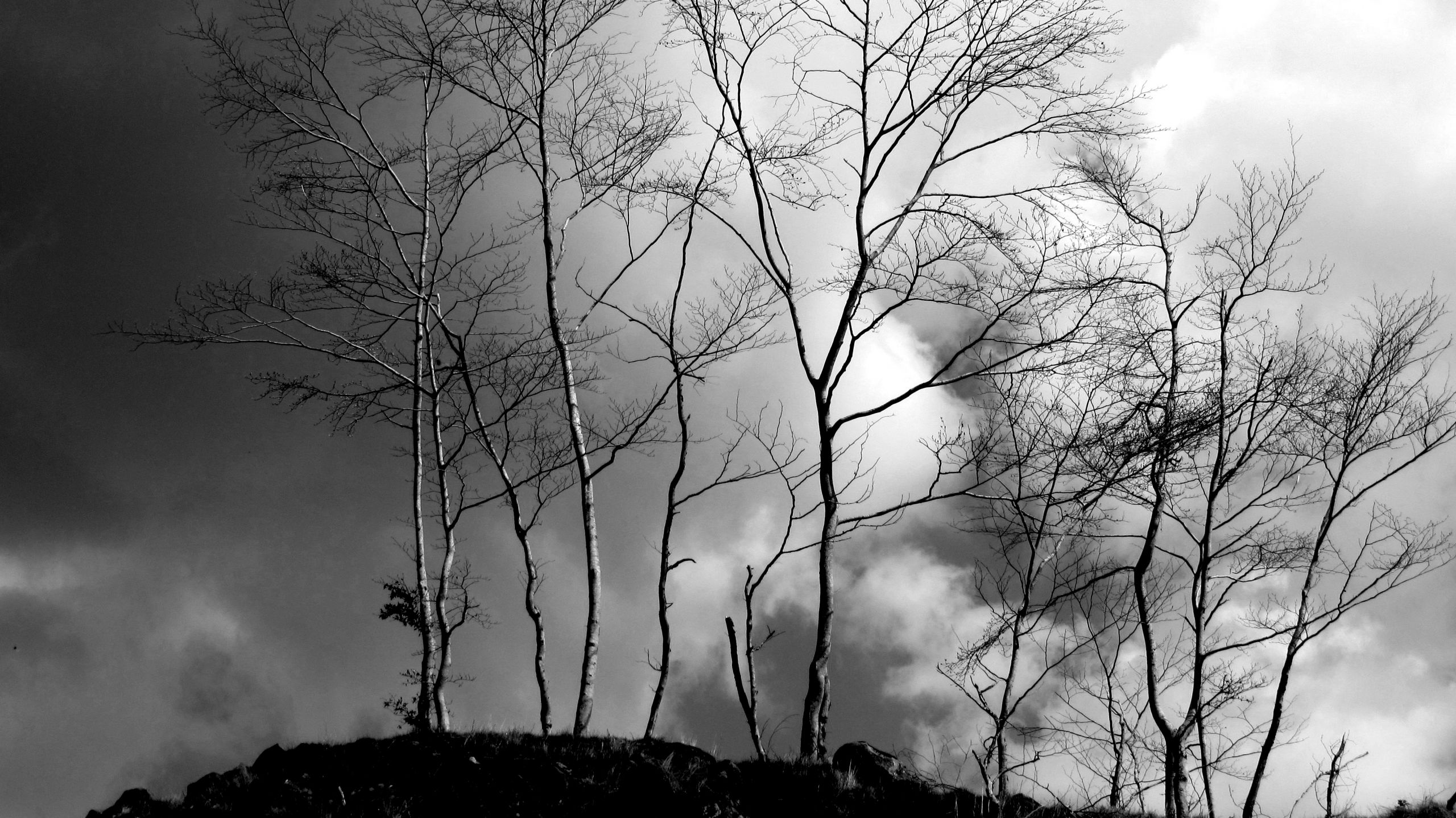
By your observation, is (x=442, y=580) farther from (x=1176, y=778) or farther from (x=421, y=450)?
(x=1176, y=778)

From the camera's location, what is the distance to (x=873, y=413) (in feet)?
30.9

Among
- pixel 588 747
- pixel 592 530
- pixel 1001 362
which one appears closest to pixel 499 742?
pixel 588 747

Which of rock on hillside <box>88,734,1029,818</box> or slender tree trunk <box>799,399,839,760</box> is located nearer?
rock on hillside <box>88,734,1029,818</box>

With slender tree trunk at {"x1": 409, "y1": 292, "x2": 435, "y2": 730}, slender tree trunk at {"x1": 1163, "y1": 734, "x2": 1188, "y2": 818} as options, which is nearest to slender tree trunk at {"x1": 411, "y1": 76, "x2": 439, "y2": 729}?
slender tree trunk at {"x1": 409, "y1": 292, "x2": 435, "y2": 730}

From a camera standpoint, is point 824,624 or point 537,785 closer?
point 537,785

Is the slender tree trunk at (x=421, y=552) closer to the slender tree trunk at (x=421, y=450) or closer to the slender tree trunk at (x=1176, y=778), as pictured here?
the slender tree trunk at (x=421, y=450)

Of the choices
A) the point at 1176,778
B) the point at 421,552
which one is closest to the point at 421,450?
the point at 421,552

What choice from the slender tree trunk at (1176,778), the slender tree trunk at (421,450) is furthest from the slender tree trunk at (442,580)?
the slender tree trunk at (1176,778)

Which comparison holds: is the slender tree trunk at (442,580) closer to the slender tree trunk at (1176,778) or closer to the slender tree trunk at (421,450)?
the slender tree trunk at (421,450)

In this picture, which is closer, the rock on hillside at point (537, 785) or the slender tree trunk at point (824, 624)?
the rock on hillside at point (537, 785)

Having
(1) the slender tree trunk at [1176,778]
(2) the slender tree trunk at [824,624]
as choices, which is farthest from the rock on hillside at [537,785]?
(1) the slender tree trunk at [1176,778]

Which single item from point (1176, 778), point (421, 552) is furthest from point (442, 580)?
point (1176, 778)

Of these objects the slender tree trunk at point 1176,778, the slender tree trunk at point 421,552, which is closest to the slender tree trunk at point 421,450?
the slender tree trunk at point 421,552

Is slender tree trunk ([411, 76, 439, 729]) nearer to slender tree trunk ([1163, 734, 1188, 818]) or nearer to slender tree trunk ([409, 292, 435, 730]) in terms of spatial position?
slender tree trunk ([409, 292, 435, 730])
